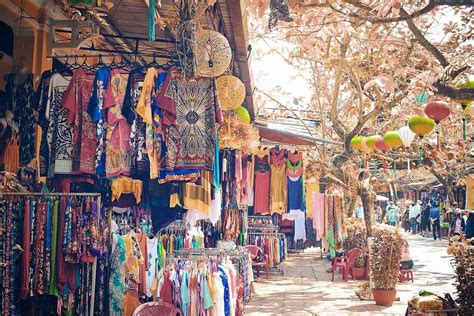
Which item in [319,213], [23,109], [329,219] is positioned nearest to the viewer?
[23,109]

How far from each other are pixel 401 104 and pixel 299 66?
180 inches

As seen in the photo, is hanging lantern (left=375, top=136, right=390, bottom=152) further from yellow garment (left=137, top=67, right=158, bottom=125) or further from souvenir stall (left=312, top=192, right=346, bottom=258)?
yellow garment (left=137, top=67, right=158, bottom=125)

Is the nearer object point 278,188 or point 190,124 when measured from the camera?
point 190,124

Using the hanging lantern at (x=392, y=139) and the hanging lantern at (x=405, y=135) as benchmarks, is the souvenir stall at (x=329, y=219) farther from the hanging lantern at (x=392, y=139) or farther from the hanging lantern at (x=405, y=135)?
the hanging lantern at (x=405, y=135)

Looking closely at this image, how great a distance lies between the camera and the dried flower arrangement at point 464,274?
590 cm

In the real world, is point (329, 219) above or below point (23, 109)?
below

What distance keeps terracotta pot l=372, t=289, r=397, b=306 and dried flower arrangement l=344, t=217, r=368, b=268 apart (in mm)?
3684

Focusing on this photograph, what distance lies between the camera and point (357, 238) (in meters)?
14.8

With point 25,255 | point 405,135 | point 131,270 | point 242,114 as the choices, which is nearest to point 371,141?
point 405,135

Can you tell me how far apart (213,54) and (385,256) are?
5.68m

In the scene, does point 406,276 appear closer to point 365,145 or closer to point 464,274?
point 365,145

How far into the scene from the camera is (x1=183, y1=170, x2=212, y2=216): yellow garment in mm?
6488

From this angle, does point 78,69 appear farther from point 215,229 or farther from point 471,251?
point 215,229

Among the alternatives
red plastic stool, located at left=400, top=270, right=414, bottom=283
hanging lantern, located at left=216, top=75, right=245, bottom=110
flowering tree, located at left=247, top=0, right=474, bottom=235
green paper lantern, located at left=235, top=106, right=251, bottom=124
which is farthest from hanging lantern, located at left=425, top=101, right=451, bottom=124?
red plastic stool, located at left=400, top=270, right=414, bottom=283
